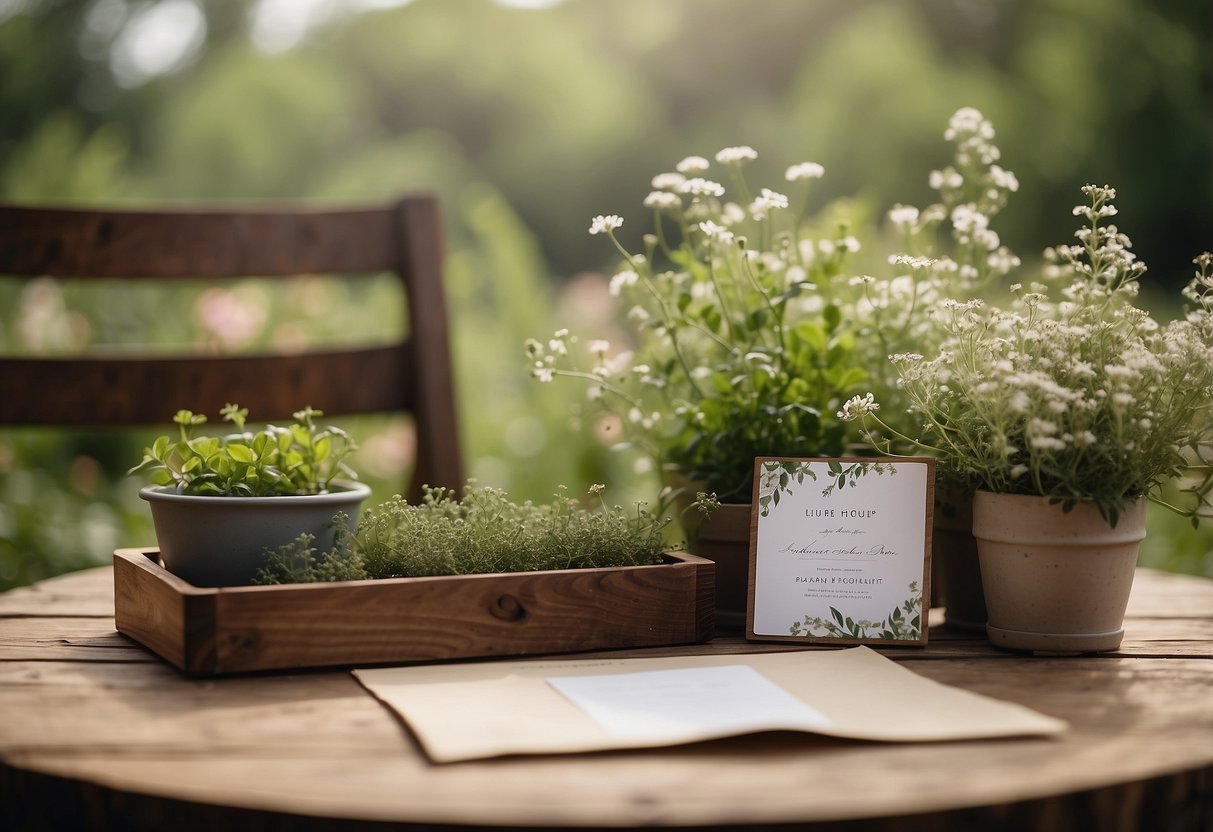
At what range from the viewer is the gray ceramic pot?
3.30ft

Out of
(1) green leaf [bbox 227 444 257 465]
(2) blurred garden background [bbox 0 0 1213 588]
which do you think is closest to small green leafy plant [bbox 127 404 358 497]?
(1) green leaf [bbox 227 444 257 465]

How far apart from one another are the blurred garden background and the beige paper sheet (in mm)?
1879

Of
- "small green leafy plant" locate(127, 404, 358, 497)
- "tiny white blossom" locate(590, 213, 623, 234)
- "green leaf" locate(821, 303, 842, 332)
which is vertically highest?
"tiny white blossom" locate(590, 213, 623, 234)

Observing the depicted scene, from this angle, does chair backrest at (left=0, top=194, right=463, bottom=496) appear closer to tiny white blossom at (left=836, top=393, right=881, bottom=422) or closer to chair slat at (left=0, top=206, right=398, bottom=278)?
Answer: chair slat at (left=0, top=206, right=398, bottom=278)

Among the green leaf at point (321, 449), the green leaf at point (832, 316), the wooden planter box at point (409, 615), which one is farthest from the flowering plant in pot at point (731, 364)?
the green leaf at point (321, 449)

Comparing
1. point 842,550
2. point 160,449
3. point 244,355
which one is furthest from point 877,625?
point 244,355

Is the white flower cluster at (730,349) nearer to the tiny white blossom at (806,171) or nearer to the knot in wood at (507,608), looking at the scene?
the tiny white blossom at (806,171)

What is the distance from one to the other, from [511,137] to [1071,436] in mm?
4090

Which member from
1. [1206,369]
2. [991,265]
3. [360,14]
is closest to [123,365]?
[991,265]

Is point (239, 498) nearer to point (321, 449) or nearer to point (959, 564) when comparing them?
point (321, 449)

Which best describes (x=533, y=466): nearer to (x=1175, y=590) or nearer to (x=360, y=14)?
(x=1175, y=590)

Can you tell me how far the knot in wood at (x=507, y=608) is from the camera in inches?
40.1

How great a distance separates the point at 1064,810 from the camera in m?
0.68

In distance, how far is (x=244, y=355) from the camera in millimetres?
1718
